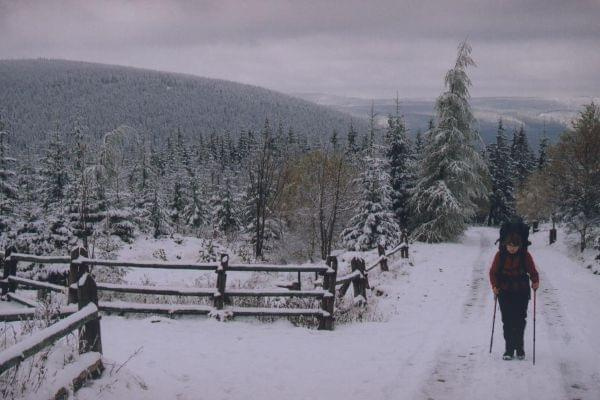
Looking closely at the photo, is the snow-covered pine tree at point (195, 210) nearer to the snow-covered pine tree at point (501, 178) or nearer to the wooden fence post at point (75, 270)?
the snow-covered pine tree at point (501, 178)

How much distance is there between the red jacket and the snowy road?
3.76ft

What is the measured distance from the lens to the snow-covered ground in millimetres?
5531

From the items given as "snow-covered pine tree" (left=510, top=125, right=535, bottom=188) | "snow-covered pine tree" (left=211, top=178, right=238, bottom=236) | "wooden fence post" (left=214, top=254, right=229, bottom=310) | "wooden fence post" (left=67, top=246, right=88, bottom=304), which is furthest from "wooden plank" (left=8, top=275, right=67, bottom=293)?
"snow-covered pine tree" (left=510, top=125, right=535, bottom=188)

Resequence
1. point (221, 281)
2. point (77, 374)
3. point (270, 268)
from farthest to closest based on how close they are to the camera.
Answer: point (221, 281) → point (270, 268) → point (77, 374)

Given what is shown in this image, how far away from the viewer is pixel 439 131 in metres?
29.8

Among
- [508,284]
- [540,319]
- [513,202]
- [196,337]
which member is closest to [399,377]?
[508,284]

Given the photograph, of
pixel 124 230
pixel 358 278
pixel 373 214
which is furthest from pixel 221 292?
pixel 124 230

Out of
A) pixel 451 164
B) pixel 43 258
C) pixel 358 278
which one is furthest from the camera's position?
pixel 451 164

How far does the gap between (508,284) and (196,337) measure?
5.30 metres

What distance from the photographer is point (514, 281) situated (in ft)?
22.1

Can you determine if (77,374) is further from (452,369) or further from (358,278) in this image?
(358,278)

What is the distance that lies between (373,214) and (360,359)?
20.4 meters

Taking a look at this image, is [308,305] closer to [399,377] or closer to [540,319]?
[399,377]

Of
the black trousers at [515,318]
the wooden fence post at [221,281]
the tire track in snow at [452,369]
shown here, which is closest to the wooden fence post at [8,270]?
the wooden fence post at [221,281]
